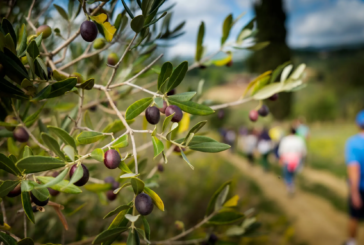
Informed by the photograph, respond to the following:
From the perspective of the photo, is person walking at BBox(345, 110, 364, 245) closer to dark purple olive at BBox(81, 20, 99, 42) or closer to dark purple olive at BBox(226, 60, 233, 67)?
dark purple olive at BBox(226, 60, 233, 67)

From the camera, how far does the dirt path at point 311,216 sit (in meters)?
4.70

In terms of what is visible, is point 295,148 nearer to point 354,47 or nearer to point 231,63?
point 231,63

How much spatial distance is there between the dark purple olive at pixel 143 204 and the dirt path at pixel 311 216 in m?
4.68

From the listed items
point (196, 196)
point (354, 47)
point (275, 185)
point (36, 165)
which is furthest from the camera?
point (354, 47)

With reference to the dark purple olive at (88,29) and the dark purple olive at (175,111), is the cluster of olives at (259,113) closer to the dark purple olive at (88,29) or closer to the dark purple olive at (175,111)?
the dark purple olive at (175,111)

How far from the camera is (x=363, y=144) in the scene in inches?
121

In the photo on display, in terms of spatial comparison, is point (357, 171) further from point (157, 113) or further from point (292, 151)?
point (157, 113)

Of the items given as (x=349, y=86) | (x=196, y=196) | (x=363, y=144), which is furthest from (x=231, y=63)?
(x=349, y=86)

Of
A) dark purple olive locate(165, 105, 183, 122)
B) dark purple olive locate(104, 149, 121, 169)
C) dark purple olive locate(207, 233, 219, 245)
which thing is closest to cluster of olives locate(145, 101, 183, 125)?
dark purple olive locate(165, 105, 183, 122)

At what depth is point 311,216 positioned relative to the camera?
553cm

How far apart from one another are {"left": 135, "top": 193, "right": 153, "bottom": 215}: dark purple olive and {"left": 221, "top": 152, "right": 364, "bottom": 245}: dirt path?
15.4 feet

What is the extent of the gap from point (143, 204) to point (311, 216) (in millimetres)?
5928

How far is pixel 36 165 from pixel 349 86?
3346 centimetres

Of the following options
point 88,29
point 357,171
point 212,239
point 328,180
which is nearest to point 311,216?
point 357,171
